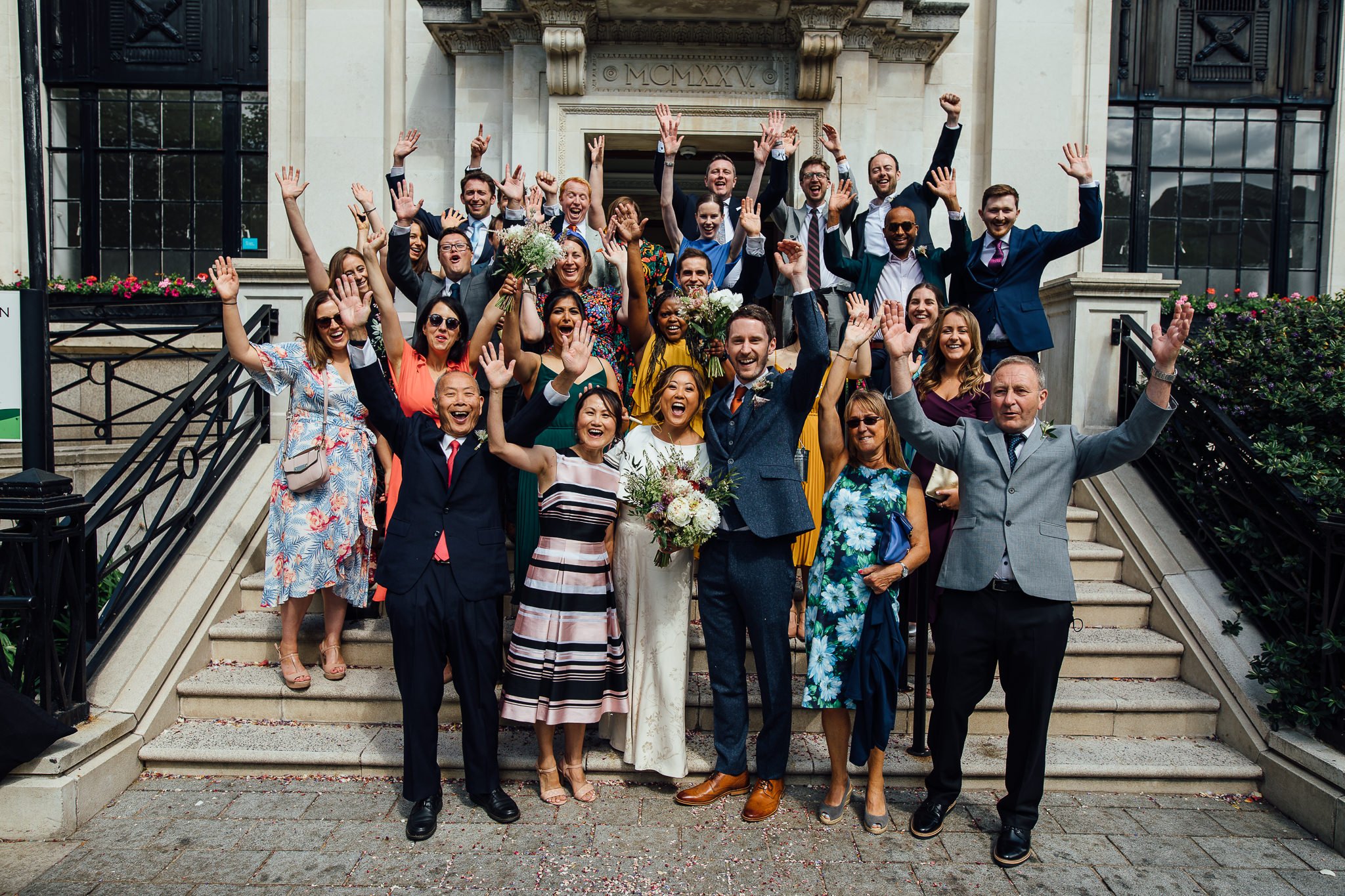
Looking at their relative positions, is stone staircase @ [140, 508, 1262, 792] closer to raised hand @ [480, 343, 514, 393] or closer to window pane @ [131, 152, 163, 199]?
raised hand @ [480, 343, 514, 393]

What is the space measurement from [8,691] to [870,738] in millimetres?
4170

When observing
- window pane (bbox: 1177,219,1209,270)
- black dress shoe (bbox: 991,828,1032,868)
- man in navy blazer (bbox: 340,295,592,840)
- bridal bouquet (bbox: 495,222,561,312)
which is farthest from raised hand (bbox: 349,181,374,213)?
window pane (bbox: 1177,219,1209,270)

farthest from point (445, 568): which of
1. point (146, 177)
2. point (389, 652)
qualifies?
point (146, 177)

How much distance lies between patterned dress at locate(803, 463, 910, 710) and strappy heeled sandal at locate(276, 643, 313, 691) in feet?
9.71

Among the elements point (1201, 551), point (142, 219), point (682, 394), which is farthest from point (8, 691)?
point (142, 219)

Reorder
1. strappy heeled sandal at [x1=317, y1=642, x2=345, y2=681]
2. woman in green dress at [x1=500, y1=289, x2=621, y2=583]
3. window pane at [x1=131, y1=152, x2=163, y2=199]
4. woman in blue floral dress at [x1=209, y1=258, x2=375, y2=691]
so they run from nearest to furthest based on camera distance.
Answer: woman in blue floral dress at [x1=209, y1=258, x2=375, y2=691]
woman in green dress at [x1=500, y1=289, x2=621, y2=583]
strappy heeled sandal at [x1=317, y1=642, x2=345, y2=681]
window pane at [x1=131, y1=152, x2=163, y2=199]

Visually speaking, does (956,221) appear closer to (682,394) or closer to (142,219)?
(682,394)

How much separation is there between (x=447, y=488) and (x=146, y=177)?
9.29 metres

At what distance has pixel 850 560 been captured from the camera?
14.4 feet

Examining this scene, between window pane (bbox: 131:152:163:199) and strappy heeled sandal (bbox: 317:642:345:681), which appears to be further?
window pane (bbox: 131:152:163:199)

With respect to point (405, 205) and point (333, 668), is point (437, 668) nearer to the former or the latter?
point (333, 668)

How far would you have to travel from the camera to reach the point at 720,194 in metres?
6.68

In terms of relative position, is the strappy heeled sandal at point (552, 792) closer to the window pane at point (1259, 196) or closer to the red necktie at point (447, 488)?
the red necktie at point (447, 488)

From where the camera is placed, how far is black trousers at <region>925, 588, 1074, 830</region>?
409 cm
